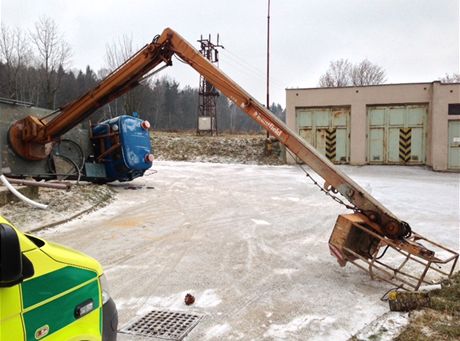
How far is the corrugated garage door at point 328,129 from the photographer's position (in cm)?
2323

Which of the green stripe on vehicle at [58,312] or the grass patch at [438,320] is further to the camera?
the grass patch at [438,320]

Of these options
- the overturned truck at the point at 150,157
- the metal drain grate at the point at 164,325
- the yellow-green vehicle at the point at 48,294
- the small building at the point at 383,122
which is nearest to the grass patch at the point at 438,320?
the overturned truck at the point at 150,157

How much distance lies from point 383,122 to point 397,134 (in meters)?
0.97

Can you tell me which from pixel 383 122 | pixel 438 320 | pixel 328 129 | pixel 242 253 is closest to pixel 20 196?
pixel 242 253

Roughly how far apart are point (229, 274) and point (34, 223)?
4798mm

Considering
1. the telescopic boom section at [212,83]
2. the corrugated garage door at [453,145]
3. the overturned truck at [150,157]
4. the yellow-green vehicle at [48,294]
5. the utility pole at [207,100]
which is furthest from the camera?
the utility pole at [207,100]

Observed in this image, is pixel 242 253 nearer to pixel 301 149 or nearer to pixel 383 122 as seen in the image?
pixel 301 149

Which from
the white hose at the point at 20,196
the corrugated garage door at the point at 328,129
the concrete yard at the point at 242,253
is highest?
the corrugated garage door at the point at 328,129

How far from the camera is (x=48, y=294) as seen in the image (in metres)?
2.21

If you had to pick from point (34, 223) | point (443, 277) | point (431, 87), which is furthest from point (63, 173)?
point (431, 87)

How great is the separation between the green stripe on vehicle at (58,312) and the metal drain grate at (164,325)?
182 centimetres

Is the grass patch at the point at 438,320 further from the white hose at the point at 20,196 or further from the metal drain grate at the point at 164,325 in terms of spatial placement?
the white hose at the point at 20,196

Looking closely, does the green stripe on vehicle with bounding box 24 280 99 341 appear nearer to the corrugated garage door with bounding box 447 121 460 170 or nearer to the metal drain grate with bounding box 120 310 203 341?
the metal drain grate with bounding box 120 310 203 341

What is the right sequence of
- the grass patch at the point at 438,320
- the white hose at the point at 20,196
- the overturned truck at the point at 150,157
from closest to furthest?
the grass patch at the point at 438,320
the overturned truck at the point at 150,157
the white hose at the point at 20,196
